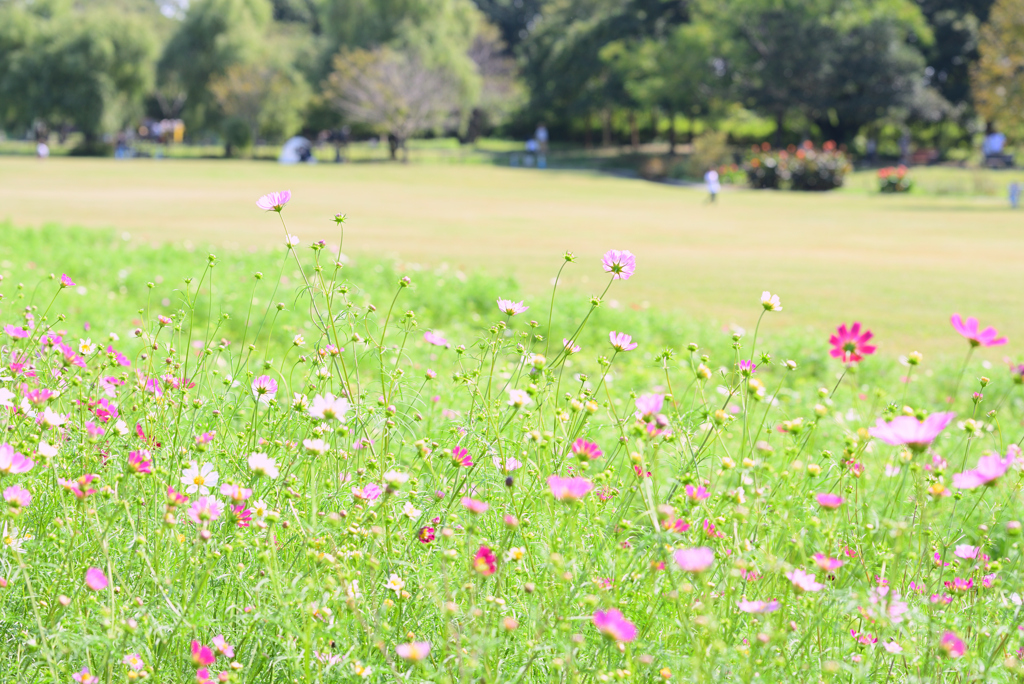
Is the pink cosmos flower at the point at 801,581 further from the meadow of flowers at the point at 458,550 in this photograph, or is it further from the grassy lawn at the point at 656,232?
the grassy lawn at the point at 656,232

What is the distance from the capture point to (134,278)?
27.0 feet

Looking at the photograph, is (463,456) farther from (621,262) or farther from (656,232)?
(656,232)

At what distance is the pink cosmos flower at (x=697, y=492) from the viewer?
155cm

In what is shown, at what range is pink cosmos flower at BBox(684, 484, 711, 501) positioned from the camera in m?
1.55

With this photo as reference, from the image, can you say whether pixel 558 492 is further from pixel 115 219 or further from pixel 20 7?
pixel 20 7

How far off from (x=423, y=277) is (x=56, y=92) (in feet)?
154

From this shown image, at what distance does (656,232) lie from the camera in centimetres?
1720

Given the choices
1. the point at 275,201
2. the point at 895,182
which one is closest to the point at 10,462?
the point at 275,201

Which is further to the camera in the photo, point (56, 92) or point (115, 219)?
point (56, 92)

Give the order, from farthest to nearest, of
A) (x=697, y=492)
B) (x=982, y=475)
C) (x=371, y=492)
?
(x=371, y=492) → (x=697, y=492) → (x=982, y=475)

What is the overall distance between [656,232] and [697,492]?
1588 centimetres

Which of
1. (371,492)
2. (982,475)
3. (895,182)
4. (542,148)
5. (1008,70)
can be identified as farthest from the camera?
(542,148)

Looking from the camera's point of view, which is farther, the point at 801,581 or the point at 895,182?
the point at 895,182

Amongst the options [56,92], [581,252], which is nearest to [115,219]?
[581,252]
